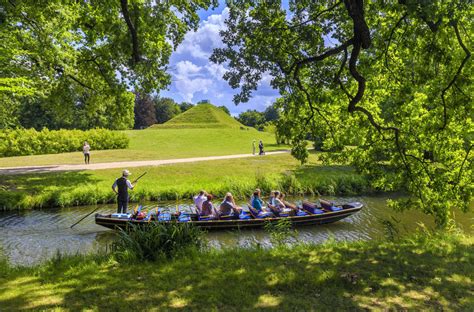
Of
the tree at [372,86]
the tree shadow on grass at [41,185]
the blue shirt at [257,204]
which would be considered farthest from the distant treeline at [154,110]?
the tree at [372,86]

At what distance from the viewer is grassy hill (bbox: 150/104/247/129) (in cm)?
7212

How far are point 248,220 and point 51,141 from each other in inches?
1154

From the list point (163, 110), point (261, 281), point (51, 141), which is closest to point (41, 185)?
point (261, 281)

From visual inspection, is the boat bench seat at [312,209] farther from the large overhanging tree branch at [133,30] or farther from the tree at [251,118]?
the tree at [251,118]

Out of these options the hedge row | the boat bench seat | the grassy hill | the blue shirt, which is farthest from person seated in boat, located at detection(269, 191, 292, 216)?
the grassy hill

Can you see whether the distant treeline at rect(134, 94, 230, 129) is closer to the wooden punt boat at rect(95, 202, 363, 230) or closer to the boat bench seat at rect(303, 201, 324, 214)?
the wooden punt boat at rect(95, 202, 363, 230)

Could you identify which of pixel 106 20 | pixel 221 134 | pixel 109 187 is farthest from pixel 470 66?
pixel 221 134

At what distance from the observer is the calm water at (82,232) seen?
11.3m

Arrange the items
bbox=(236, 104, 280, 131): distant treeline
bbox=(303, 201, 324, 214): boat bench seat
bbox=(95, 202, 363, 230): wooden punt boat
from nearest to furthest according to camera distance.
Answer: bbox=(95, 202, 363, 230): wooden punt boat
bbox=(303, 201, 324, 214): boat bench seat
bbox=(236, 104, 280, 131): distant treeline

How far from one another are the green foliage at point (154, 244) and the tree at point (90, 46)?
4556 mm

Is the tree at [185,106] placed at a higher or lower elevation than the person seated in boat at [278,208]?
higher

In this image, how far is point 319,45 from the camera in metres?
9.12

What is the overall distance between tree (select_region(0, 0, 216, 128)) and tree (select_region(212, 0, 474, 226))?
2.03 metres

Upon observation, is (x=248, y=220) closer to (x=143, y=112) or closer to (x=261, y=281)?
(x=261, y=281)
